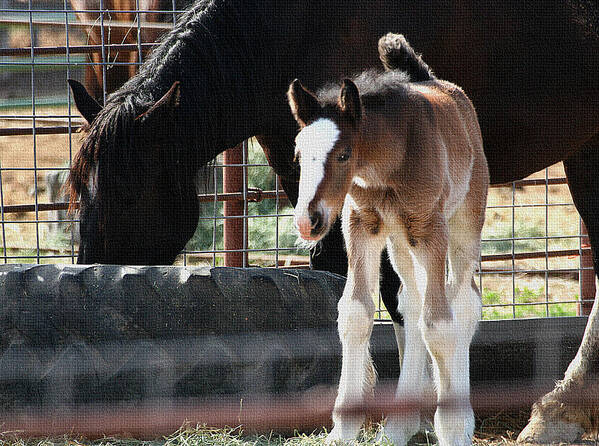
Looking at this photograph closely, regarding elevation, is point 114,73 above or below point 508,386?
above

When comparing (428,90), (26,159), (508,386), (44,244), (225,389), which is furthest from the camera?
(26,159)

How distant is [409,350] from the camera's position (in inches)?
107

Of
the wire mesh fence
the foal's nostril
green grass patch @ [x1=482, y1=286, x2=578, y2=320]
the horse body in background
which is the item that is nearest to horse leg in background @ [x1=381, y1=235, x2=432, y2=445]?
the foal's nostril

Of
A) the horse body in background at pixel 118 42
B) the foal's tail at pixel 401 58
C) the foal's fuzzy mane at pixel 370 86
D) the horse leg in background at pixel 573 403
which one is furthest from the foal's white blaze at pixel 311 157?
the horse body in background at pixel 118 42

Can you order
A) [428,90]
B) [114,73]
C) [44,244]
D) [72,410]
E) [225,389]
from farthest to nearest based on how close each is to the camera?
1. [44,244]
2. [114,73]
3. [428,90]
4. [225,389]
5. [72,410]

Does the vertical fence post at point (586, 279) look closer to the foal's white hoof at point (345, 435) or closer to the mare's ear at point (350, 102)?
the foal's white hoof at point (345, 435)

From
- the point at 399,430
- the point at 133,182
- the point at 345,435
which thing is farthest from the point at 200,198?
the point at 345,435

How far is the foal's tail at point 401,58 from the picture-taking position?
2.90 meters

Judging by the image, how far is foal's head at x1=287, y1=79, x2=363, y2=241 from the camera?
6.89 feet

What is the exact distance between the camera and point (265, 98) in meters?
3.77

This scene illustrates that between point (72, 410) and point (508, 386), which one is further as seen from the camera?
point (508, 386)

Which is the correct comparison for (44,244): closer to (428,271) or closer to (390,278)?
(390,278)

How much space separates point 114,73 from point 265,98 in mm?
3315

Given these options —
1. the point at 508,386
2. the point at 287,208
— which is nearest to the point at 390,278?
the point at 508,386
